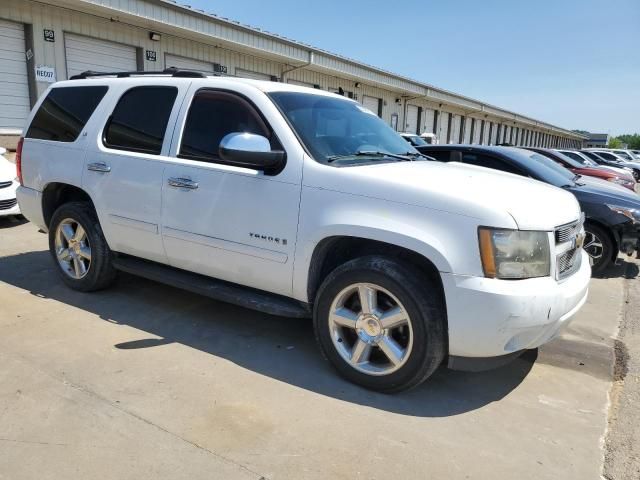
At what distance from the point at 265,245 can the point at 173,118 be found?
55.1 inches

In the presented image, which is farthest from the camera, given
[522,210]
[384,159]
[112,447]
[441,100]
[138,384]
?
[441,100]

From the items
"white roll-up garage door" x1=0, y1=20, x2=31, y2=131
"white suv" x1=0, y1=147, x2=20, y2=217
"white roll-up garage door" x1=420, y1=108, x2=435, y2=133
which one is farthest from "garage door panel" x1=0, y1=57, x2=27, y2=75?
"white roll-up garage door" x1=420, y1=108, x2=435, y2=133

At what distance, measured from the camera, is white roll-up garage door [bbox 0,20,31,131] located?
11.1m

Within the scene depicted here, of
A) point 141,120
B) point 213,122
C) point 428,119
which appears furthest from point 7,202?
point 428,119

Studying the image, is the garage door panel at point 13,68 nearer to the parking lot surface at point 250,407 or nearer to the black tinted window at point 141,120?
the black tinted window at point 141,120

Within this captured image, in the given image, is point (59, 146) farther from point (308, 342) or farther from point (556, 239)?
point (556, 239)

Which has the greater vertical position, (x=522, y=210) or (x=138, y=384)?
(x=522, y=210)

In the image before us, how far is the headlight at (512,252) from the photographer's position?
2.76 meters

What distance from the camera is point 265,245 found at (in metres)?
3.45

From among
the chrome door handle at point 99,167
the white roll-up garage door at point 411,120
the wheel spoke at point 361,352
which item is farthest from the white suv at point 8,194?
the white roll-up garage door at point 411,120

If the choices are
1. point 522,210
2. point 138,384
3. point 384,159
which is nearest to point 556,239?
point 522,210

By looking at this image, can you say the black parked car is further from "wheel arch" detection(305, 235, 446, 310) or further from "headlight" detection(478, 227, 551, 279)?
"headlight" detection(478, 227, 551, 279)

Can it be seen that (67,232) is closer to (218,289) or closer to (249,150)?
(218,289)

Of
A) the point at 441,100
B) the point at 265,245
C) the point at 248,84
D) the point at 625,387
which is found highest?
the point at 441,100
